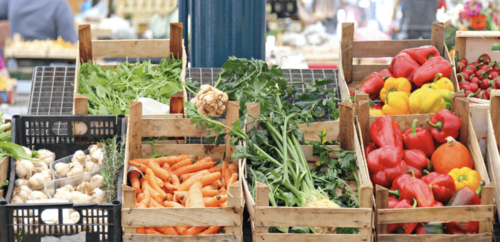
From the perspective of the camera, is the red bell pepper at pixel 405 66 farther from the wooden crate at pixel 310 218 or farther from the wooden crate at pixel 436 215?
the wooden crate at pixel 310 218

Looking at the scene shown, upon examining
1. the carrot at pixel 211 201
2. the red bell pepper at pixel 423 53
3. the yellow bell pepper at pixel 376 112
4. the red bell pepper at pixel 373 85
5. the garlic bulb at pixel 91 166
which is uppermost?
the red bell pepper at pixel 423 53

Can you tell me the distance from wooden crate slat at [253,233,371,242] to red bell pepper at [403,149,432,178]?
0.57m

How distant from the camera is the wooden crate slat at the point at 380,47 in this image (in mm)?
3115

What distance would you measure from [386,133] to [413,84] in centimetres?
68

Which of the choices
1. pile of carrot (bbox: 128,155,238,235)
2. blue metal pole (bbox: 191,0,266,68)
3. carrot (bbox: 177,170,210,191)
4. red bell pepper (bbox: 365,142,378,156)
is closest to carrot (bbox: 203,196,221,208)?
pile of carrot (bbox: 128,155,238,235)

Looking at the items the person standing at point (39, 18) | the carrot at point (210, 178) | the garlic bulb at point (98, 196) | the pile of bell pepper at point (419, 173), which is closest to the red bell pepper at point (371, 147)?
the pile of bell pepper at point (419, 173)

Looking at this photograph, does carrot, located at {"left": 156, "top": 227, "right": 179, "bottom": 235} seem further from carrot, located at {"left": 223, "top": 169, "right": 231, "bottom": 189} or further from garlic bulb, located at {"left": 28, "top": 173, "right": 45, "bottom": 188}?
garlic bulb, located at {"left": 28, "top": 173, "right": 45, "bottom": 188}

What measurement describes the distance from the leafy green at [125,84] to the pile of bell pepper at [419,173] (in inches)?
47.9

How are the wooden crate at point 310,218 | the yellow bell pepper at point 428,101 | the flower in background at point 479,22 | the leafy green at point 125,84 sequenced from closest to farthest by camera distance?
the wooden crate at point 310,218
the yellow bell pepper at point 428,101
the leafy green at point 125,84
the flower in background at point 479,22

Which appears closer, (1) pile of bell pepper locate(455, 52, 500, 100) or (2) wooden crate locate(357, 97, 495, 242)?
(2) wooden crate locate(357, 97, 495, 242)

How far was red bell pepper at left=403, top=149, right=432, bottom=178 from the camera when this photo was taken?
231 cm

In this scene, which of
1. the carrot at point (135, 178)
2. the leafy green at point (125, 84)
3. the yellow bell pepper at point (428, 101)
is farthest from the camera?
the leafy green at point (125, 84)

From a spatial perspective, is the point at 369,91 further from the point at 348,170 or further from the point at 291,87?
the point at 348,170

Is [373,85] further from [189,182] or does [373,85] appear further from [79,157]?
[79,157]
